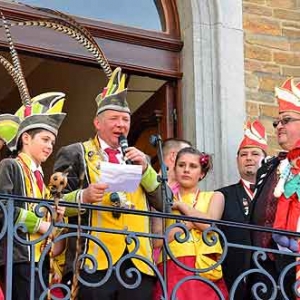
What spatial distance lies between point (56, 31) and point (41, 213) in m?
2.63

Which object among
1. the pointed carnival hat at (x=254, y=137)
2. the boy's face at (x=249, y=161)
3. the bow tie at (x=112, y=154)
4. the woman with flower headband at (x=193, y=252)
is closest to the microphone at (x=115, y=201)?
the bow tie at (x=112, y=154)

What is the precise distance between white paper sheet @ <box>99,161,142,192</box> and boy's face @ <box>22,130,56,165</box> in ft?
1.31

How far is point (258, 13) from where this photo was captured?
9625 millimetres

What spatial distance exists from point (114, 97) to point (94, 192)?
780mm

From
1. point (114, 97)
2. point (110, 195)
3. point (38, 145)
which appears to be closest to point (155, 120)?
point (114, 97)

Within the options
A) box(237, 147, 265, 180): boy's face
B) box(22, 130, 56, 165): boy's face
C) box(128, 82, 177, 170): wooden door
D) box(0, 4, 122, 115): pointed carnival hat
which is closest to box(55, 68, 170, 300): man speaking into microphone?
box(22, 130, 56, 165): boy's face

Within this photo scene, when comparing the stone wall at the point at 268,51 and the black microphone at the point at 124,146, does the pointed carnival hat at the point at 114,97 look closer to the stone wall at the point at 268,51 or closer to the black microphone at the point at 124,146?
the black microphone at the point at 124,146

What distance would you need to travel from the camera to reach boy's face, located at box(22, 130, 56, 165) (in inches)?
282

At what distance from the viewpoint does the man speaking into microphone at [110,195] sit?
7.01 m

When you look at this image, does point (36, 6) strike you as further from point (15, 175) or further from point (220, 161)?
point (15, 175)

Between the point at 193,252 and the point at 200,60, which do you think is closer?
the point at 193,252

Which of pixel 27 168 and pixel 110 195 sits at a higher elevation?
pixel 27 168

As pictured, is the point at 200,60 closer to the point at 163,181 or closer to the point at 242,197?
the point at 242,197

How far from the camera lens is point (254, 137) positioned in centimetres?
852
